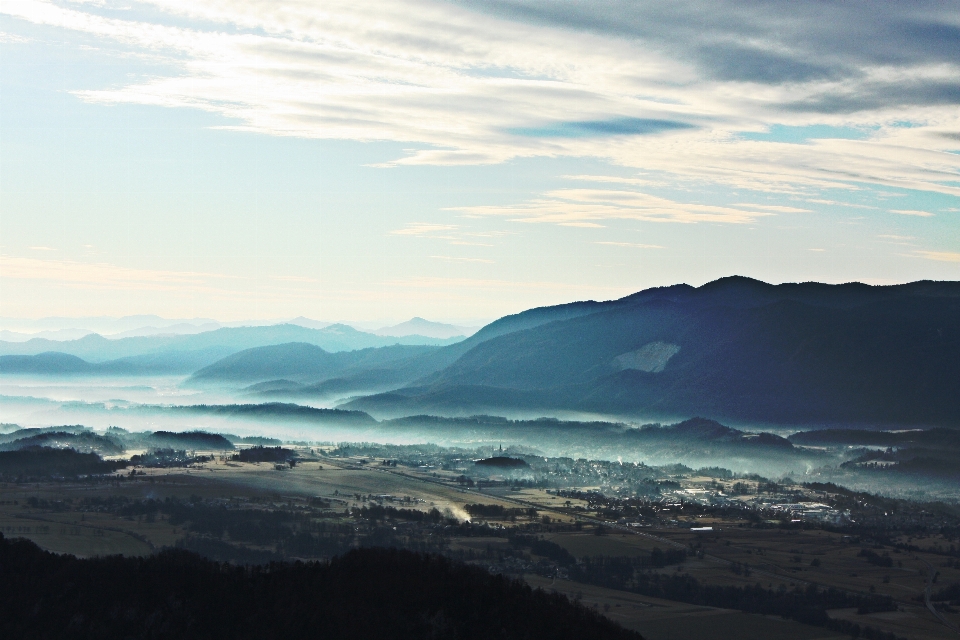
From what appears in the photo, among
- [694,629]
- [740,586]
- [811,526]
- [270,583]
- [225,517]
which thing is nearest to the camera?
[270,583]

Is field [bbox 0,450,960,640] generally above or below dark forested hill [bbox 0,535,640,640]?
below

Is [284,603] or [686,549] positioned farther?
[686,549]

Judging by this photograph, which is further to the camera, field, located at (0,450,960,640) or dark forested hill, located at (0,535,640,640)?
field, located at (0,450,960,640)

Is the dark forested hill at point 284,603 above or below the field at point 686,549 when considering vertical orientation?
above

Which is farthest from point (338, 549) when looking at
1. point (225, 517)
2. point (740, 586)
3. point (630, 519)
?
point (630, 519)

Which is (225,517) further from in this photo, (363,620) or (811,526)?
(363,620)

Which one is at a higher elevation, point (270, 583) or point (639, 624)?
point (270, 583)

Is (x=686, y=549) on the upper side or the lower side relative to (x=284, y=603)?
lower

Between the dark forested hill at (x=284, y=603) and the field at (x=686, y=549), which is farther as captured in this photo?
the field at (x=686, y=549)
